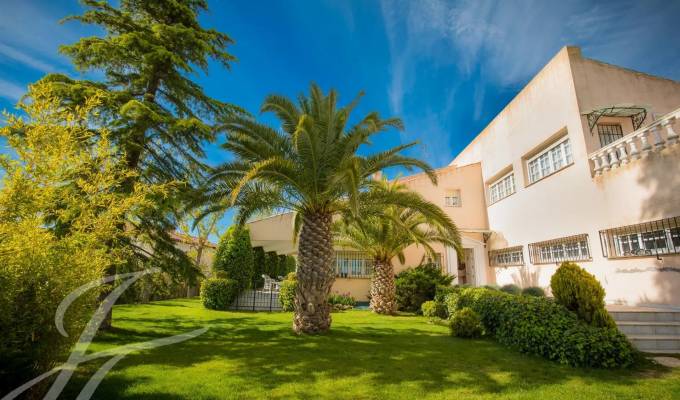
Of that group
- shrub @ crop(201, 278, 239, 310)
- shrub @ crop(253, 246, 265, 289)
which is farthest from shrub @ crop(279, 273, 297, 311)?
shrub @ crop(253, 246, 265, 289)

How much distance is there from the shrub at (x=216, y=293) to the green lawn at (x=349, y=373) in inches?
293

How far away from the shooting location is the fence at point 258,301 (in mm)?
18016

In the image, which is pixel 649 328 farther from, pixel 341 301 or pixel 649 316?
pixel 341 301

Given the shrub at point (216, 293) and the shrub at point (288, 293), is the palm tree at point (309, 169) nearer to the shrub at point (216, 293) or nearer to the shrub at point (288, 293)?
the shrub at point (288, 293)

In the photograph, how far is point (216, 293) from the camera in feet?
55.6

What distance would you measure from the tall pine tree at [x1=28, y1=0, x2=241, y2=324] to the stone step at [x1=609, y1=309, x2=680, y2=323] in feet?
41.4

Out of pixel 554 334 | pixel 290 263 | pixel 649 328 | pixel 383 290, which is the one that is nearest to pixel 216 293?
pixel 383 290

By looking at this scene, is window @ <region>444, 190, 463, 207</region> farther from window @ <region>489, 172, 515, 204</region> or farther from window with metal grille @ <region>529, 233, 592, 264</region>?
window with metal grille @ <region>529, 233, 592, 264</region>

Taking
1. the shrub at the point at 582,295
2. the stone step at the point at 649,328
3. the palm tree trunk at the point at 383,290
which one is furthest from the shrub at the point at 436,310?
the stone step at the point at 649,328

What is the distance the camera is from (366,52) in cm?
1856

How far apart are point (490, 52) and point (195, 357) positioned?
64.3 feet

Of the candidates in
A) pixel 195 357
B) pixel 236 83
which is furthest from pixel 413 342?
pixel 236 83

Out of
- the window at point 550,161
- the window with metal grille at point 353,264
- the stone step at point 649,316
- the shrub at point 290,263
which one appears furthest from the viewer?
the shrub at point 290,263

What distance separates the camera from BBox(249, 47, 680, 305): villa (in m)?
9.45
